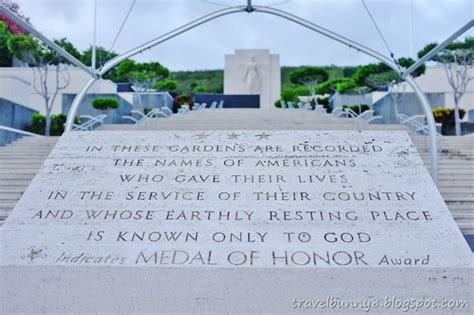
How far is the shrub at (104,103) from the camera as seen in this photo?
18141 millimetres

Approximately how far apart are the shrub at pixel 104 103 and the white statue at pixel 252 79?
18088 millimetres

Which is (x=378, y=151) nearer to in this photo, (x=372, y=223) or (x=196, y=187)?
(x=372, y=223)

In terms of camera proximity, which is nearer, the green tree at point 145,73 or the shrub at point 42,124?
Answer: the shrub at point 42,124

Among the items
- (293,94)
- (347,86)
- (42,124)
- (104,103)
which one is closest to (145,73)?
(104,103)

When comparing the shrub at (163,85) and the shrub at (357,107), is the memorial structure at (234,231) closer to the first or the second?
the shrub at (357,107)

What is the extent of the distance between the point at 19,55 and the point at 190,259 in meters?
18.0

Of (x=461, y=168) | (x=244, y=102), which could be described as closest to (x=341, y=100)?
(x=244, y=102)

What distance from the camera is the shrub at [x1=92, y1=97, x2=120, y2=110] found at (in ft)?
59.5

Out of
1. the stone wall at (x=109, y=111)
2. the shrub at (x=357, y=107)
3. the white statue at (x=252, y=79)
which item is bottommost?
the stone wall at (x=109, y=111)

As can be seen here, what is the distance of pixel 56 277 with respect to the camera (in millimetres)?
4047

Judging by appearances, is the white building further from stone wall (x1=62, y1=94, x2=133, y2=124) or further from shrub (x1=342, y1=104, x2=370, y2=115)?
shrub (x1=342, y1=104, x2=370, y2=115)

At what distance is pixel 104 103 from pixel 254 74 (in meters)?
18.8

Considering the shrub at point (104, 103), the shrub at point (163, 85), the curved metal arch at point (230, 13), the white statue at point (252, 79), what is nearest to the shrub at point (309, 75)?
the white statue at point (252, 79)

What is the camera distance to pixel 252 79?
1395 inches
